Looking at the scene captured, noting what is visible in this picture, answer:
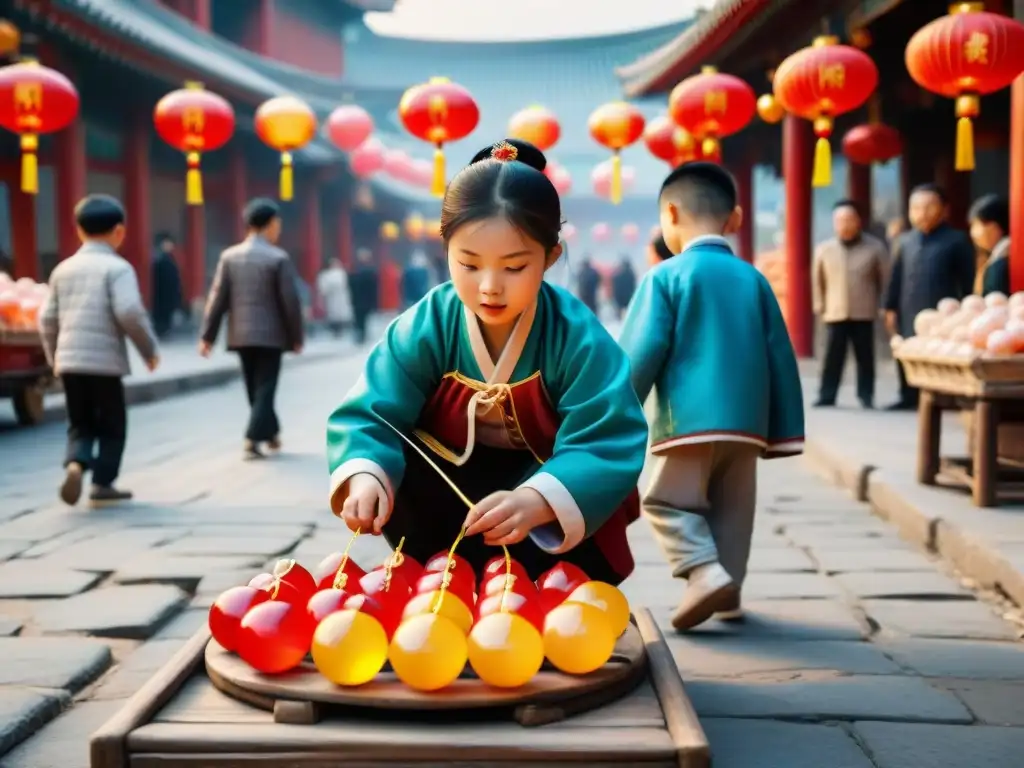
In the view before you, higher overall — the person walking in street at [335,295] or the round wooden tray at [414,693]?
the person walking in street at [335,295]

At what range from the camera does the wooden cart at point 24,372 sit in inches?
372

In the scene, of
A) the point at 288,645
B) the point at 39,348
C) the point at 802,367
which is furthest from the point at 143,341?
the point at 802,367

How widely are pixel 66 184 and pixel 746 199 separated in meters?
10.3

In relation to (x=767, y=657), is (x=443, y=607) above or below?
above

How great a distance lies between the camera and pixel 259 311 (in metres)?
8.39

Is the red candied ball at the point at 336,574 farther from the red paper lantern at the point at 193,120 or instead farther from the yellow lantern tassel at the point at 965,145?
the red paper lantern at the point at 193,120

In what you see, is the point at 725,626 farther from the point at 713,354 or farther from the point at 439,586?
the point at 439,586

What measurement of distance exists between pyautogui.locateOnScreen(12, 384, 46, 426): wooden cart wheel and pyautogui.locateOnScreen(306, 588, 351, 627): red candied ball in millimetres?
7989

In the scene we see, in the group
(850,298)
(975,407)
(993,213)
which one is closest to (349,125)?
(850,298)

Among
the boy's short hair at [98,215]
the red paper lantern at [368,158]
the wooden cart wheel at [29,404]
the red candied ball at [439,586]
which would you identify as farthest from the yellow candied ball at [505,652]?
the red paper lantern at [368,158]

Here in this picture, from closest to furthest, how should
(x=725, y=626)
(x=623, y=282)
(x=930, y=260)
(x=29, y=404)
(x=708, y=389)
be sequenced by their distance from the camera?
(x=708, y=389)
(x=725, y=626)
(x=930, y=260)
(x=29, y=404)
(x=623, y=282)

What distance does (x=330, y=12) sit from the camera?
3309 centimetres

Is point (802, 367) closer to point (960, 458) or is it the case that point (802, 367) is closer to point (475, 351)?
point (960, 458)

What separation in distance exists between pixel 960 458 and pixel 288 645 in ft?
17.2
